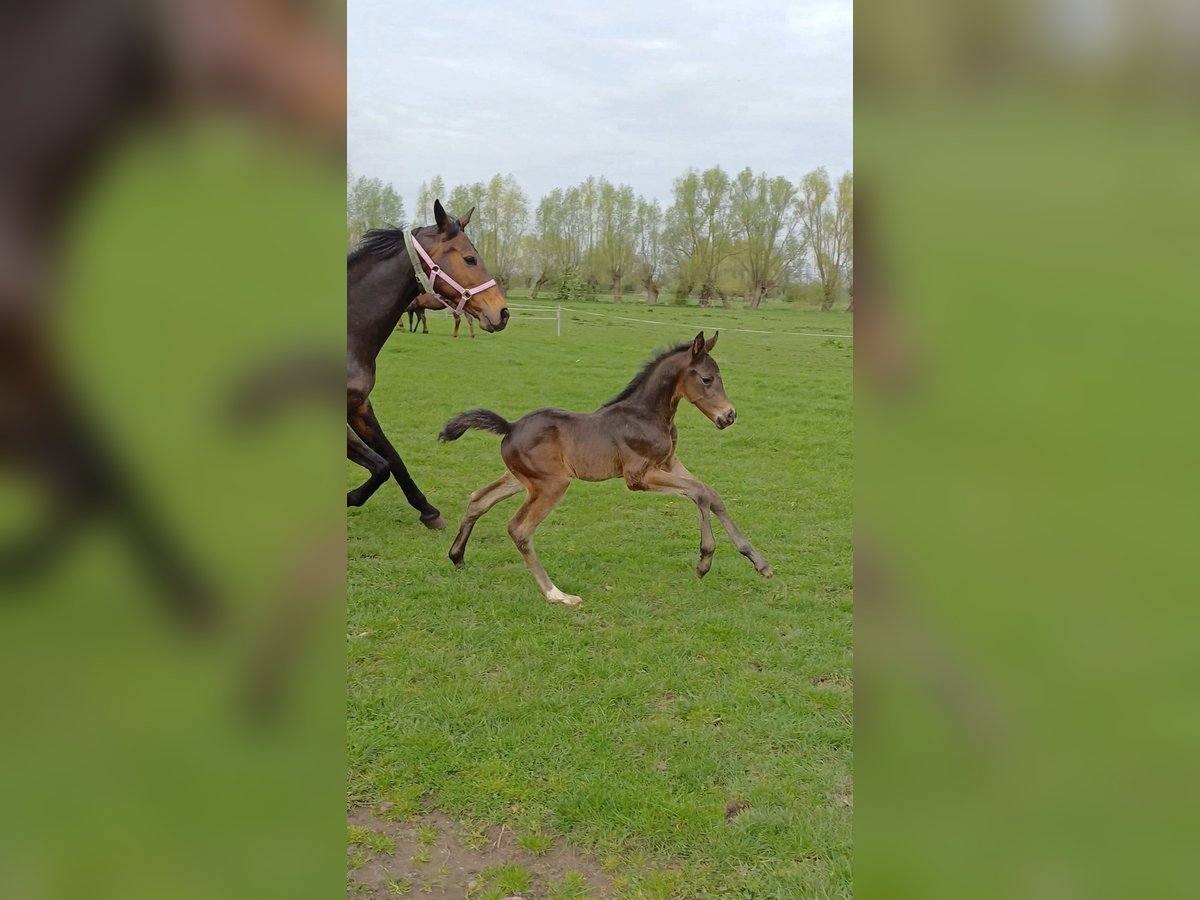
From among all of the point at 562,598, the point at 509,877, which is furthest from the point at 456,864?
the point at 562,598

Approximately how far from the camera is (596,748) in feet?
10.6

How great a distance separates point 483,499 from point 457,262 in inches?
58.5

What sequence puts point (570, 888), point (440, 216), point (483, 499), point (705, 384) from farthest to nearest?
point (483, 499)
point (705, 384)
point (440, 216)
point (570, 888)

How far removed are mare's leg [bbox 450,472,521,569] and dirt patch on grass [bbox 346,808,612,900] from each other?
102 inches

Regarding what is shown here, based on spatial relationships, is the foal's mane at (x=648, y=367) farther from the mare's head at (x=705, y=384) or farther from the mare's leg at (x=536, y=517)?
the mare's leg at (x=536, y=517)

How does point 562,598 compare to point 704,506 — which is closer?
point 562,598

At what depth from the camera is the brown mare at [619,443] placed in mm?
4887

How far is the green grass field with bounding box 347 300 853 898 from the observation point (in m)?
2.67

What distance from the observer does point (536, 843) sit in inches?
103

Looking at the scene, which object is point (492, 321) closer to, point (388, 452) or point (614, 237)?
point (388, 452)

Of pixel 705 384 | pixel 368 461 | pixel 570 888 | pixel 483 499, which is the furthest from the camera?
pixel 368 461
